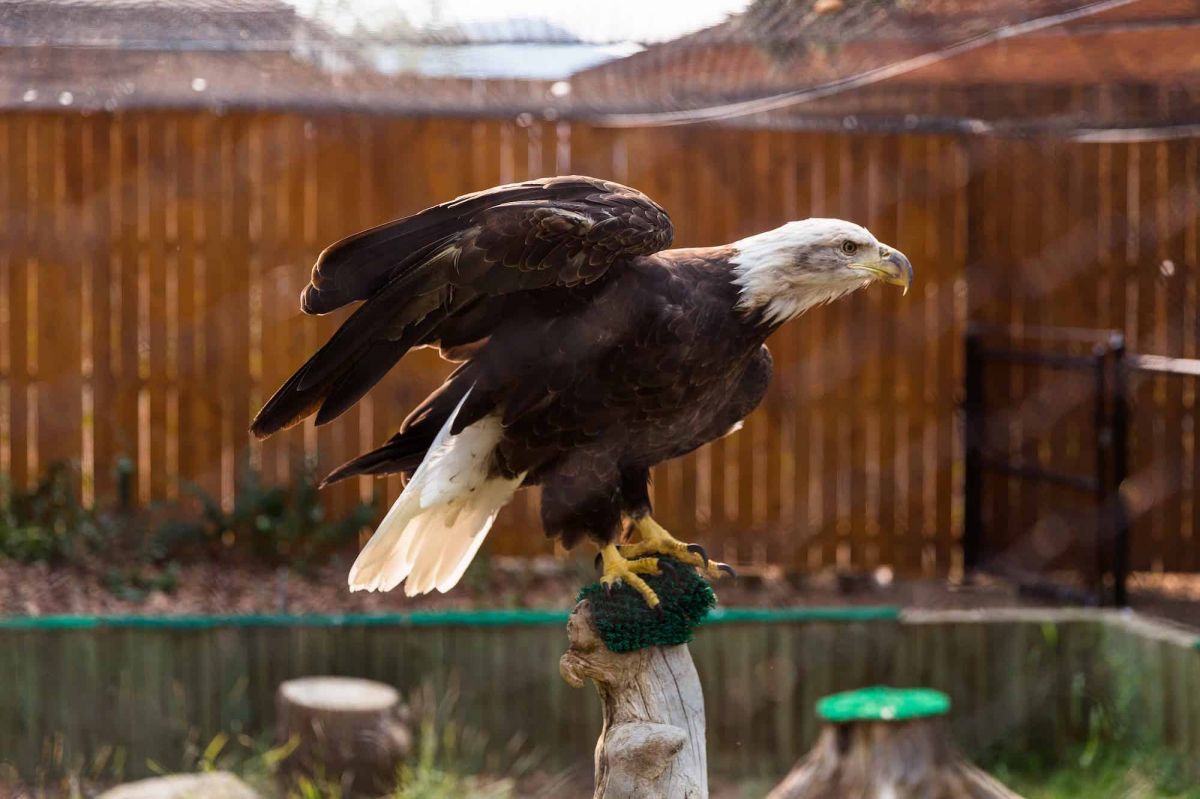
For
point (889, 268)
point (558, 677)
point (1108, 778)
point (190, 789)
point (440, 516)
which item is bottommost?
point (1108, 778)

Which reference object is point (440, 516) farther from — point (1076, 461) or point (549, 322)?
point (1076, 461)

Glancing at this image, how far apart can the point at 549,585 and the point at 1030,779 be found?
1.93 metres

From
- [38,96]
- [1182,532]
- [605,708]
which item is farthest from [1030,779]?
[38,96]

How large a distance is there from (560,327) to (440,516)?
527mm

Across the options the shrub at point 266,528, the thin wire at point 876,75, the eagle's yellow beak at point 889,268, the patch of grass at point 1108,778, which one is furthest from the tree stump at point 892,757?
the shrub at point 266,528

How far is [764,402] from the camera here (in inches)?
250

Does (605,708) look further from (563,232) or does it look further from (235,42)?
(235,42)

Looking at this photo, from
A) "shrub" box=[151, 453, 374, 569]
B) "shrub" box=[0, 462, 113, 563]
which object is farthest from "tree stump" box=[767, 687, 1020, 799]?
"shrub" box=[0, 462, 113, 563]

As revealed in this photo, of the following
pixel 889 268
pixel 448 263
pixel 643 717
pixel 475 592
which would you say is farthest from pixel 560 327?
pixel 475 592

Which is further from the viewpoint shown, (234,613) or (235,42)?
(234,613)

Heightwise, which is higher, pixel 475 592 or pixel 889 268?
pixel 889 268

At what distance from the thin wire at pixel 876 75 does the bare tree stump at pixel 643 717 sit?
1.93 m

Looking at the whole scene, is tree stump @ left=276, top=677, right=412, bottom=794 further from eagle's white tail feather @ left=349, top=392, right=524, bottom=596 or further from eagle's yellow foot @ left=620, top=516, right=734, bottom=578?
eagle's yellow foot @ left=620, top=516, right=734, bottom=578

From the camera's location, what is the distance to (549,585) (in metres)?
→ 6.00
